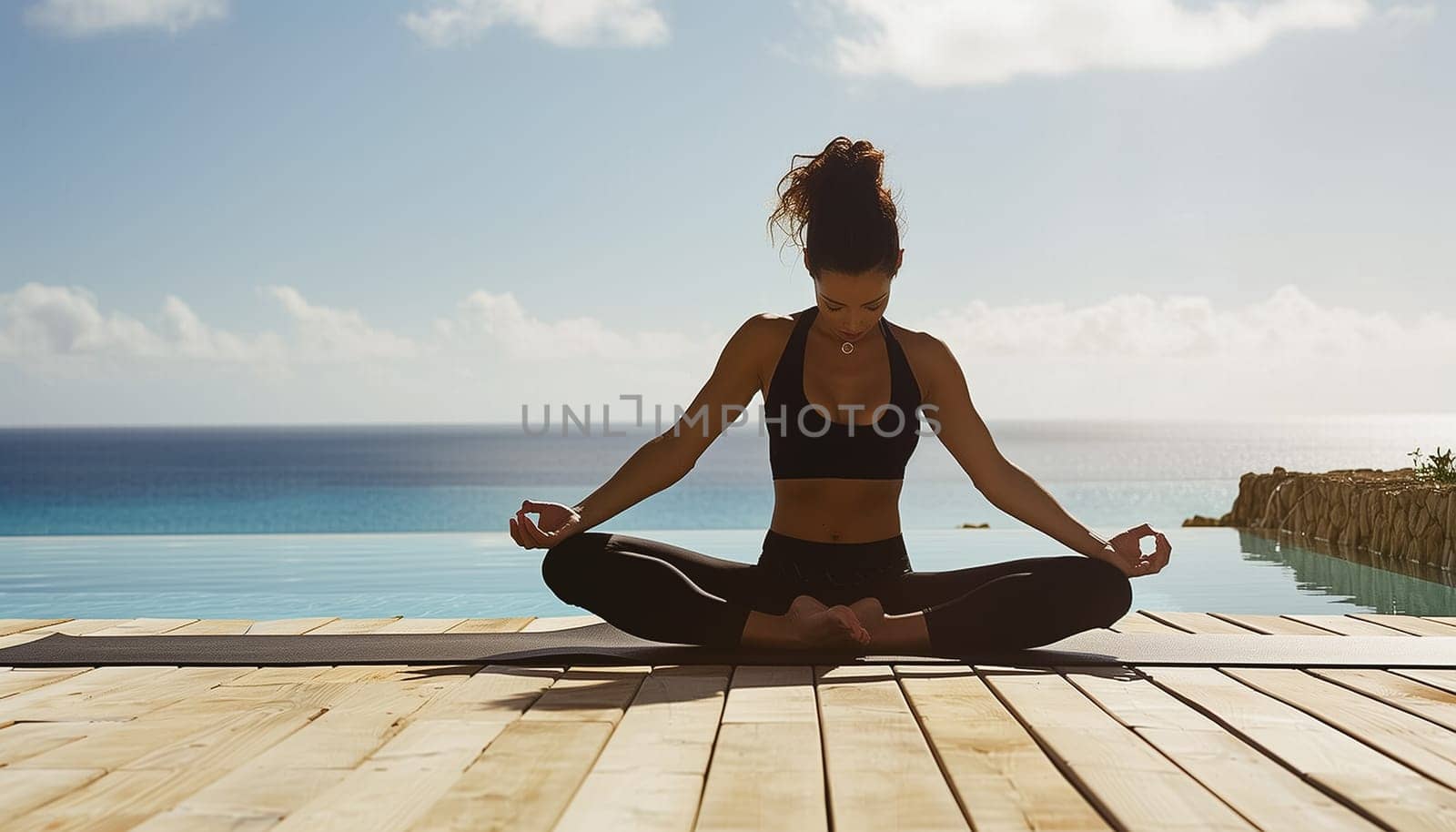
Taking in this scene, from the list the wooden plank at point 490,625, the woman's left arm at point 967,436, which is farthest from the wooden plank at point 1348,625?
the wooden plank at point 490,625

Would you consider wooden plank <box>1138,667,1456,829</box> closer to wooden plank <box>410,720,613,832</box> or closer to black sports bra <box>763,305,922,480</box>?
black sports bra <box>763,305,922,480</box>

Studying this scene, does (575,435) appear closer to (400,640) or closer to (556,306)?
(556,306)

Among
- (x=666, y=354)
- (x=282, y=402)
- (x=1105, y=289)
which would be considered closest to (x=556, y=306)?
(x=666, y=354)

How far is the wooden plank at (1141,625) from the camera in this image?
3.07 metres

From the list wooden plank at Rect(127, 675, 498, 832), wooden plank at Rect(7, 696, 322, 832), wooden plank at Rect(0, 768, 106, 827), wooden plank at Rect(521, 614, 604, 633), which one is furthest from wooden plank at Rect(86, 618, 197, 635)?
wooden plank at Rect(0, 768, 106, 827)

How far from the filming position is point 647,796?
1401mm

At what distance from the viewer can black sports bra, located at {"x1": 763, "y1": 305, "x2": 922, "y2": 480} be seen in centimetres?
266

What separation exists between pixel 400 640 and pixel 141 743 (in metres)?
0.99

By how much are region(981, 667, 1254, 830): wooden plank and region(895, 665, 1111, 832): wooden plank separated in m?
0.02

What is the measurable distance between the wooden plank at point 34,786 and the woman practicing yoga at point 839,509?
99 centimetres

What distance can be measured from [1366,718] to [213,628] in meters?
2.69

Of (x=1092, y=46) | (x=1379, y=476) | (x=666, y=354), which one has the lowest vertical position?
(x=1379, y=476)

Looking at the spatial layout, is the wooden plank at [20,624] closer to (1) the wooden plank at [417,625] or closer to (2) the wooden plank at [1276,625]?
(1) the wooden plank at [417,625]

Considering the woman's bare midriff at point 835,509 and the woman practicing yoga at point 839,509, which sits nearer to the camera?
the woman practicing yoga at point 839,509
